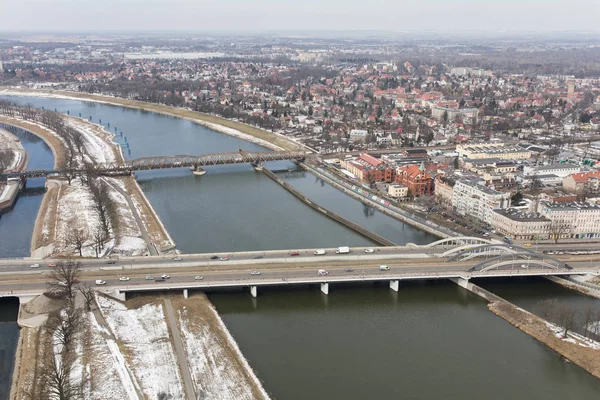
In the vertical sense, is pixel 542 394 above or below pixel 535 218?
below

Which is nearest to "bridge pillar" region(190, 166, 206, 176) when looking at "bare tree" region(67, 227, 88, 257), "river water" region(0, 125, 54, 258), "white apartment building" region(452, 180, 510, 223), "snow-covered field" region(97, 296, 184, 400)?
"river water" region(0, 125, 54, 258)

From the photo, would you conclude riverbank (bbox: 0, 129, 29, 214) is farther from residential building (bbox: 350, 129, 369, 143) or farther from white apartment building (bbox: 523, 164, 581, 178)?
white apartment building (bbox: 523, 164, 581, 178)

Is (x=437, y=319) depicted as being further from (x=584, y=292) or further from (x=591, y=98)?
(x=591, y=98)

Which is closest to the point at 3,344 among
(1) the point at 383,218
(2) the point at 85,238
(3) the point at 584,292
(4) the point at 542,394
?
(2) the point at 85,238

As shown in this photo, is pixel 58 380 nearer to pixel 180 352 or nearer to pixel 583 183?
pixel 180 352

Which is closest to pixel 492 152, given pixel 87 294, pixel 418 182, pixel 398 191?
pixel 418 182

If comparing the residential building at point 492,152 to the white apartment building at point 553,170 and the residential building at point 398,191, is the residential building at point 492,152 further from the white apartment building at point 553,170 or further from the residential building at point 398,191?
the residential building at point 398,191
